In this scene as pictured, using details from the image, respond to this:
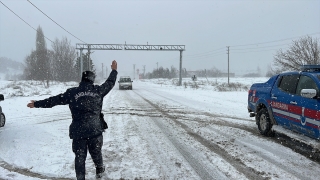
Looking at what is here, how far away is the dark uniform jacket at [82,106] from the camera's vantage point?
3.73 meters

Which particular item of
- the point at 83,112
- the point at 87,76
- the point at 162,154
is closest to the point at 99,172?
the point at 83,112

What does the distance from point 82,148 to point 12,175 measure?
159 centimetres

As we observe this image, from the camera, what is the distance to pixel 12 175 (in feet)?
14.5

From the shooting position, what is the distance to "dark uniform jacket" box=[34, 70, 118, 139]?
12.2 ft

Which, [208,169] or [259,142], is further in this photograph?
[259,142]

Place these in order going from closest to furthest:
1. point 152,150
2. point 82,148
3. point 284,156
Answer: point 82,148
point 284,156
point 152,150

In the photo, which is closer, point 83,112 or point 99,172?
point 83,112

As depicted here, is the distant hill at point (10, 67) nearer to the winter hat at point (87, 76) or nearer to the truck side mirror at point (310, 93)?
the winter hat at point (87, 76)

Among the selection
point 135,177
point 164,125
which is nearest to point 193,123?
point 164,125

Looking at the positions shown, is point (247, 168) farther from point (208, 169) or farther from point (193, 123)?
point (193, 123)

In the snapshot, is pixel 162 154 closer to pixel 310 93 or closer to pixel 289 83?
pixel 310 93

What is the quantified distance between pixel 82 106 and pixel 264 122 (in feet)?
17.8

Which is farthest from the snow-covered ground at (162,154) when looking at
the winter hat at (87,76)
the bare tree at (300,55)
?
the bare tree at (300,55)

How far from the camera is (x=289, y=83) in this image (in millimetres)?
6527
